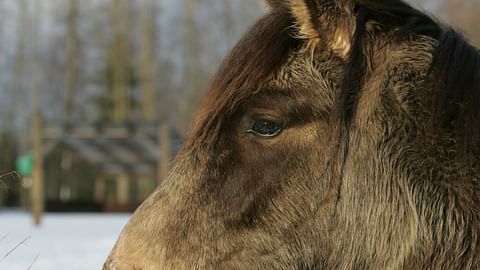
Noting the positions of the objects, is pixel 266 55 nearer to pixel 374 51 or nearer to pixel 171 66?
pixel 374 51

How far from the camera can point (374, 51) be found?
2412mm

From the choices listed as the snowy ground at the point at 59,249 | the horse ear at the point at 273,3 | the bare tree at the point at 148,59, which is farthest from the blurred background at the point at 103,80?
the horse ear at the point at 273,3

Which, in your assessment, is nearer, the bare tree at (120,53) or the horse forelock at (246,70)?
the horse forelock at (246,70)

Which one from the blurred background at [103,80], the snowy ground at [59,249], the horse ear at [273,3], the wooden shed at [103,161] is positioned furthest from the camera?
the blurred background at [103,80]

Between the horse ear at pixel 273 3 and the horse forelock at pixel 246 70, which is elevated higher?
the horse ear at pixel 273 3

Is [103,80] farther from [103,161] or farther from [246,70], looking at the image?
[246,70]

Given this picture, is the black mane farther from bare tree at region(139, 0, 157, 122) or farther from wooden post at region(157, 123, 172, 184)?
bare tree at region(139, 0, 157, 122)

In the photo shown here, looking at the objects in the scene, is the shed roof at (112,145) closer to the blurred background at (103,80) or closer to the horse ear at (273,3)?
the blurred background at (103,80)

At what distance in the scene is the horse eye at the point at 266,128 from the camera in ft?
7.69

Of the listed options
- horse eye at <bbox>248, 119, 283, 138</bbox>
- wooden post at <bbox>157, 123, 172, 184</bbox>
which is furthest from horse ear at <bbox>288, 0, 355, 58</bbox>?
wooden post at <bbox>157, 123, 172, 184</bbox>

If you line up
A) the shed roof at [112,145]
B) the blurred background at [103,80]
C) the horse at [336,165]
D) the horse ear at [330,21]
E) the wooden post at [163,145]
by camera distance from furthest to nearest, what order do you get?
the blurred background at [103,80]
the shed roof at [112,145]
the wooden post at [163,145]
the horse ear at [330,21]
the horse at [336,165]

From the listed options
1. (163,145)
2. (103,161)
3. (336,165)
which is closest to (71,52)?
(103,161)

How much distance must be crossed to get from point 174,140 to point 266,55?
20523 millimetres

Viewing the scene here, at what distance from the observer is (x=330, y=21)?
2400 millimetres
